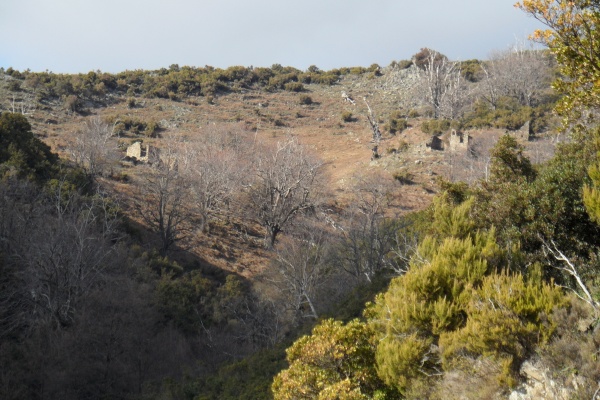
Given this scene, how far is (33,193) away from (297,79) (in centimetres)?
5242

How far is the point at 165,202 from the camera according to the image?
1361 inches

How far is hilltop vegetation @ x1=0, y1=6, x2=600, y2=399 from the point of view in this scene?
953 cm

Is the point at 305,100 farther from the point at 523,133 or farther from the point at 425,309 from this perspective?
the point at 425,309

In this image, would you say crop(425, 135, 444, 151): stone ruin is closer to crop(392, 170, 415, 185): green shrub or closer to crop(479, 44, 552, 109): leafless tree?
crop(392, 170, 415, 185): green shrub

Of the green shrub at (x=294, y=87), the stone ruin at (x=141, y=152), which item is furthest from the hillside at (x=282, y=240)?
the green shrub at (x=294, y=87)

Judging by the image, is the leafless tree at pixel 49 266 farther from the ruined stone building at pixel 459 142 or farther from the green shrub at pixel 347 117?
the green shrub at pixel 347 117

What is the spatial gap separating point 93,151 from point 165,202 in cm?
621

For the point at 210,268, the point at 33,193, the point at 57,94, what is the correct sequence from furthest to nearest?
the point at 57,94 < the point at 210,268 < the point at 33,193

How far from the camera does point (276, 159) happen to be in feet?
128

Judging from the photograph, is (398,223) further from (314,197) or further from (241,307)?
(314,197)

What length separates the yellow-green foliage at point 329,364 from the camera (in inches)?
382

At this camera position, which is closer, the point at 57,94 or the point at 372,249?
the point at 372,249

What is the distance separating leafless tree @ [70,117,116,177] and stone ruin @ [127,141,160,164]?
8.42 feet

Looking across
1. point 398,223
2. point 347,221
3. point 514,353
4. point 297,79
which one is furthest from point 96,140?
point 297,79
